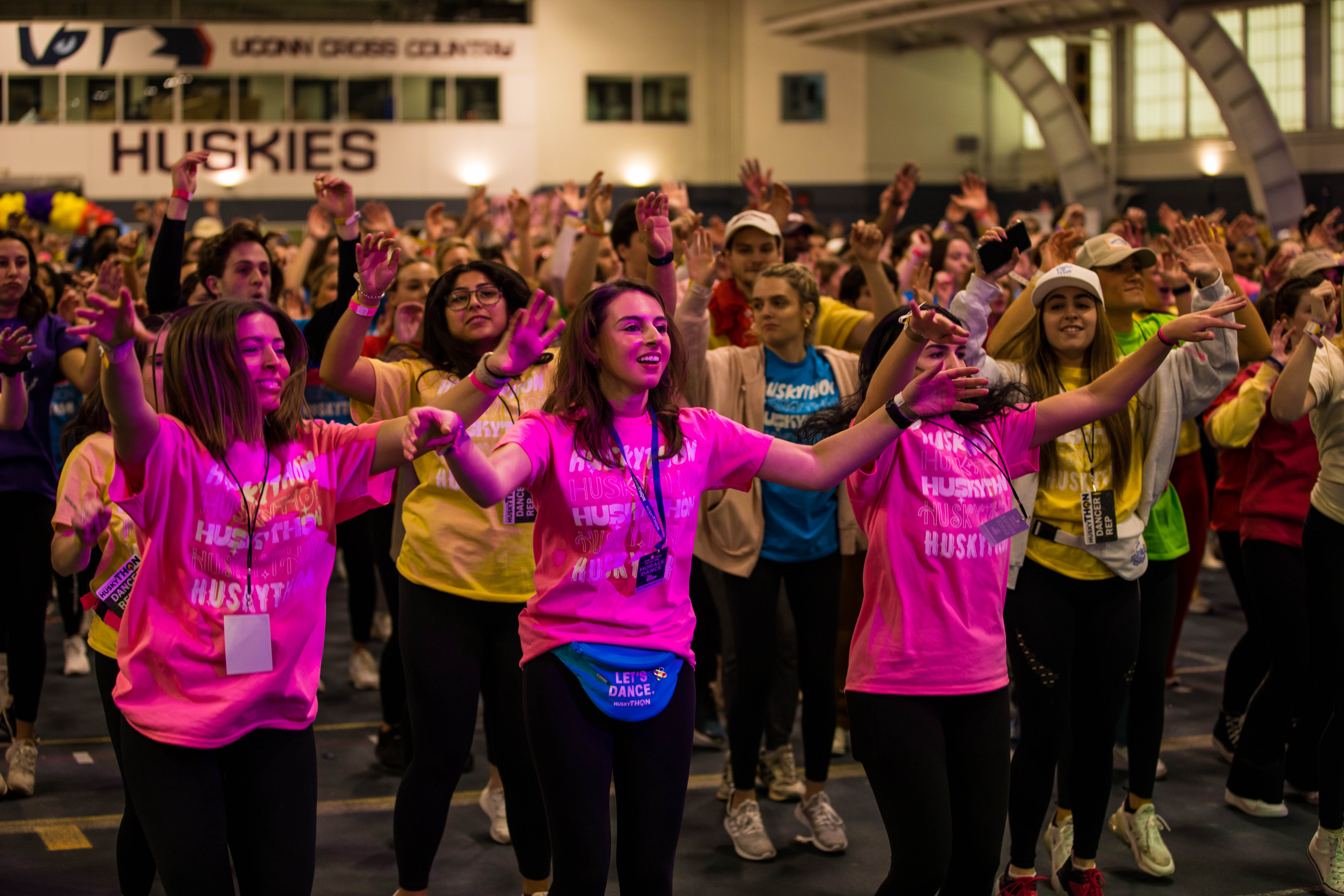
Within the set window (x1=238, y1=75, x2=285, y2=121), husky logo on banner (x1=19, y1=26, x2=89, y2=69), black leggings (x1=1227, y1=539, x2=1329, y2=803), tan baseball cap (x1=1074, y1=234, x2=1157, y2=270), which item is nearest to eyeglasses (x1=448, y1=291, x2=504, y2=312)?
tan baseball cap (x1=1074, y1=234, x2=1157, y2=270)

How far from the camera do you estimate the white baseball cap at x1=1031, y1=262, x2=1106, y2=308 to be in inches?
147

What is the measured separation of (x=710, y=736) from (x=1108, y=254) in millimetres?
2625

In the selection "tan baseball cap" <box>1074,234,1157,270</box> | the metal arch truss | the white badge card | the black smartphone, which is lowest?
the white badge card

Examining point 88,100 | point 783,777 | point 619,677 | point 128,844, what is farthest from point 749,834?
point 88,100

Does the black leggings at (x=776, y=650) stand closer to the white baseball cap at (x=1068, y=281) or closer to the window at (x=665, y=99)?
the white baseball cap at (x=1068, y=281)

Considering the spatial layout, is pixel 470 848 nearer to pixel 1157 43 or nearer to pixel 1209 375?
pixel 1209 375

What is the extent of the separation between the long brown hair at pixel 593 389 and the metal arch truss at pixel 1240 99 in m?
18.4

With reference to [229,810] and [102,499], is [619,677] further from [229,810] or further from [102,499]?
[102,499]

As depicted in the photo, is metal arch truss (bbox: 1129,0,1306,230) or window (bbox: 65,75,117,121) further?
window (bbox: 65,75,117,121)

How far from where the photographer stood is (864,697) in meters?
3.14

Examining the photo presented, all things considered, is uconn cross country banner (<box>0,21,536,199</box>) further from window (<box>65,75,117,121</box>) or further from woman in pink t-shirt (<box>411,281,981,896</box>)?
woman in pink t-shirt (<box>411,281,981,896</box>)

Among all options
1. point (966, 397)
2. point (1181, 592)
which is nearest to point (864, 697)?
point (966, 397)

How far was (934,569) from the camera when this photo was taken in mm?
3146

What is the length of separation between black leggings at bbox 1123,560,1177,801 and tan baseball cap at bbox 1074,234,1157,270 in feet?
3.43
